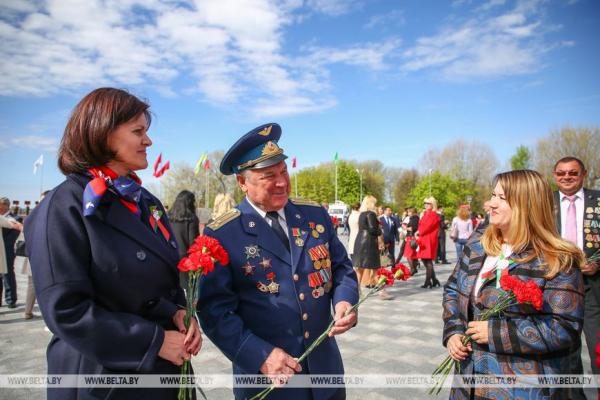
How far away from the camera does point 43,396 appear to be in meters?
3.84

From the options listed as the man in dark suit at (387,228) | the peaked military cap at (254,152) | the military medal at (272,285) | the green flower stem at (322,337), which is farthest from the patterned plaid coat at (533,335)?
the man in dark suit at (387,228)

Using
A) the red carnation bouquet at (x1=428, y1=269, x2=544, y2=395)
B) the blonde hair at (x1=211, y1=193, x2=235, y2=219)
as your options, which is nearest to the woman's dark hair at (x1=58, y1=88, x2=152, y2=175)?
the red carnation bouquet at (x1=428, y1=269, x2=544, y2=395)

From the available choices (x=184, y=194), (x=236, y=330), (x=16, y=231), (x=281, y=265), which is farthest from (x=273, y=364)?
(x=16, y=231)

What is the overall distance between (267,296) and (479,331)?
1.24m

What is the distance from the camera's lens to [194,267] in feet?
5.61

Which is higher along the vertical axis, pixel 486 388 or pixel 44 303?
pixel 44 303

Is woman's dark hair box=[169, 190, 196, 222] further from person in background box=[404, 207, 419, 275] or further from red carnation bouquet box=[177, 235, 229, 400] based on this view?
person in background box=[404, 207, 419, 275]

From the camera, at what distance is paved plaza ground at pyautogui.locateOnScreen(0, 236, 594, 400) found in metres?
3.97

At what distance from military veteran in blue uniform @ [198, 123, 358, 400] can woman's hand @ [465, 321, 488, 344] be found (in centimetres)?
69

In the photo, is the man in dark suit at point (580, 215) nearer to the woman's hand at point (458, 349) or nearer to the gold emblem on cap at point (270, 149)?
the woman's hand at point (458, 349)

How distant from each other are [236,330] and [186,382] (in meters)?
0.34

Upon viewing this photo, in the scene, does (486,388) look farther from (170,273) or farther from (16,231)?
(16,231)

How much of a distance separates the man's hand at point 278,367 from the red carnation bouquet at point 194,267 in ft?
1.12

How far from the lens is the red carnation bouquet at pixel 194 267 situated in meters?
1.74
